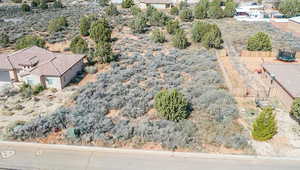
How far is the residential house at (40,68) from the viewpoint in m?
26.0

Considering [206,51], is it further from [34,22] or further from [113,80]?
[34,22]

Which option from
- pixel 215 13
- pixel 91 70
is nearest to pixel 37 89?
pixel 91 70

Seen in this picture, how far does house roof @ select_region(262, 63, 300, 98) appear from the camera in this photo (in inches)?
884

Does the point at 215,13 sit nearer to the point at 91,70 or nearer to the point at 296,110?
the point at 91,70

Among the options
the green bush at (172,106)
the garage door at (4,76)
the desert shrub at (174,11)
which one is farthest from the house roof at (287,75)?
the desert shrub at (174,11)

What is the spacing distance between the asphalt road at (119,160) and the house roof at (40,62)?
1111 centimetres

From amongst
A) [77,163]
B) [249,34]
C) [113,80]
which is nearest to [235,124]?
[77,163]

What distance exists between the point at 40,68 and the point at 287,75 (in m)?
26.5

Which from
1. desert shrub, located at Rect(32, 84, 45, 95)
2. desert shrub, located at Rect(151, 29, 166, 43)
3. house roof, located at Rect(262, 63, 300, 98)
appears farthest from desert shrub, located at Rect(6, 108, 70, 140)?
desert shrub, located at Rect(151, 29, 166, 43)

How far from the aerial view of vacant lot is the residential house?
0.11 meters

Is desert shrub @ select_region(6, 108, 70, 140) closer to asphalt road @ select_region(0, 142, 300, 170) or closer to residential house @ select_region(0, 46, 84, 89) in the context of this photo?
asphalt road @ select_region(0, 142, 300, 170)

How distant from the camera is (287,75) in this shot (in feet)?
84.9

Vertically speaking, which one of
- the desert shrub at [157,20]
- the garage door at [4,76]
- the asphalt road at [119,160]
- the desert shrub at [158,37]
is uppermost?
the desert shrub at [157,20]

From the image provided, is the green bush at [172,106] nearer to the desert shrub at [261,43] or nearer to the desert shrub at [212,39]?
the desert shrub at [212,39]
